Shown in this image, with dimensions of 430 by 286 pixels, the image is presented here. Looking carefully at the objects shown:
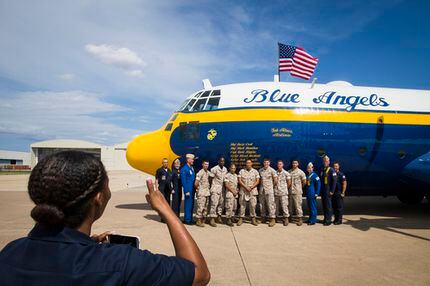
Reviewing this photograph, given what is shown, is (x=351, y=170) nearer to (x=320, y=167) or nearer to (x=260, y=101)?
(x=320, y=167)

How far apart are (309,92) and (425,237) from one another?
5.09 m

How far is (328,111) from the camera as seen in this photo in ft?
31.7

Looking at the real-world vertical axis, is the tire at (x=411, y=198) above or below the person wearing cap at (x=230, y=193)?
below

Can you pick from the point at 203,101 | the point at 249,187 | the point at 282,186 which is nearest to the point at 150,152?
the point at 203,101

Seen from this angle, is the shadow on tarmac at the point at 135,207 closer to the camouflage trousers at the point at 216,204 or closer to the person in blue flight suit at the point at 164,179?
the person in blue flight suit at the point at 164,179

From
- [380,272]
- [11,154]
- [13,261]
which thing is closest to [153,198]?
[13,261]

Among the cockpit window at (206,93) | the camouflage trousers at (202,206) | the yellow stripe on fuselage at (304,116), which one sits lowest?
the camouflage trousers at (202,206)

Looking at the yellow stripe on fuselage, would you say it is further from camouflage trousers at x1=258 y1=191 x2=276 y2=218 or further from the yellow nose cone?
camouflage trousers at x1=258 y1=191 x2=276 y2=218

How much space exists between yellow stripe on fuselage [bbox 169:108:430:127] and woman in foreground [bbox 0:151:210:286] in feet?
26.7

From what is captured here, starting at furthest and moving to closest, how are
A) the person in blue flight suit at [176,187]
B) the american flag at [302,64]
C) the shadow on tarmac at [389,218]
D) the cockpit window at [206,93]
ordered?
the american flag at [302,64]
the cockpit window at [206,93]
the person in blue flight suit at [176,187]
the shadow on tarmac at [389,218]

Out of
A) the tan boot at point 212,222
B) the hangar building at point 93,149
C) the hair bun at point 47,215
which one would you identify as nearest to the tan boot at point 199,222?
the tan boot at point 212,222

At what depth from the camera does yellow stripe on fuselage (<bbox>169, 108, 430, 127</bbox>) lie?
31.2ft

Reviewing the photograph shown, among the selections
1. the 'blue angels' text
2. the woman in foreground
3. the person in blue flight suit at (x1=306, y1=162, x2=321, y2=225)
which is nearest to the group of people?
the person in blue flight suit at (x1=306, y1=162, x2=321, y2=225)

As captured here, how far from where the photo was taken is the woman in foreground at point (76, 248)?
3.96ft
